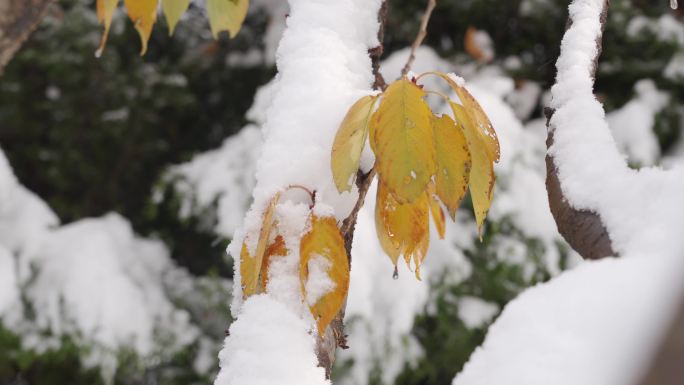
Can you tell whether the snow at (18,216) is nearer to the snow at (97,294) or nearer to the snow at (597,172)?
the snow at (97,294)

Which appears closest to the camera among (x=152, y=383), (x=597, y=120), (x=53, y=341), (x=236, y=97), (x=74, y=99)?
(x=597, y=120)

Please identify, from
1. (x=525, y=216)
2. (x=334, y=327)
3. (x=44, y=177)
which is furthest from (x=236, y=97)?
(x=334, y=327)

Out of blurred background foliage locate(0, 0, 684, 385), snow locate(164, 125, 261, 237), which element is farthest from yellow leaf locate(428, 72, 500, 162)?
blurred background foliage locate(0, 0, 684, 385)

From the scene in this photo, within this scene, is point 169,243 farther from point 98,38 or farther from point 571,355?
point 571,355

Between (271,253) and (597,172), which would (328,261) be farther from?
(597,172)

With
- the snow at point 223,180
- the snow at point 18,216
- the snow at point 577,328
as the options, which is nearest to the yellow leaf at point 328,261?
the snow at point 577,328
